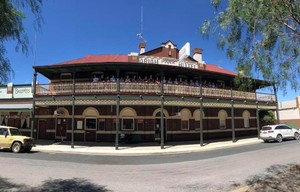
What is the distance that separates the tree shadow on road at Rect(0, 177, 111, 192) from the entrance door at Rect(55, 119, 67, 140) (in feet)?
55.1

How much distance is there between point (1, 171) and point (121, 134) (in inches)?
547

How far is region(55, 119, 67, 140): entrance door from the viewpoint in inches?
1017

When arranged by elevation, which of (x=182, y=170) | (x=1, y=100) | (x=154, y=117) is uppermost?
(x=1, y=100)

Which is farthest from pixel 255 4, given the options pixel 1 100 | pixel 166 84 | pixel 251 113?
pixel 251 113

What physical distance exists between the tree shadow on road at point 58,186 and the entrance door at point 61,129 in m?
16.8

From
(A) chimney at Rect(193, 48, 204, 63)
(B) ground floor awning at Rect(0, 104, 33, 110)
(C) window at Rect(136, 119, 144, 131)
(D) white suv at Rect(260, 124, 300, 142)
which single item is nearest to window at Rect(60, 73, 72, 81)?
(B) ground floor awning at Rect(0, 104, 33, 110)

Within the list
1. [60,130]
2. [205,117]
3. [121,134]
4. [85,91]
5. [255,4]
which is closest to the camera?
[255,4]

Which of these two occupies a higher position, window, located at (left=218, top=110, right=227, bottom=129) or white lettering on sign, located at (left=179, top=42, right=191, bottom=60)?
white lettering on sign, located at (left=179, top=42, right=191, bottom=60)

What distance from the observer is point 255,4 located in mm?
7109

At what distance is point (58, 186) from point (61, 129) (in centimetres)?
1820

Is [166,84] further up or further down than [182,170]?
further up

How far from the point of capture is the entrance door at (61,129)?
1017 inches

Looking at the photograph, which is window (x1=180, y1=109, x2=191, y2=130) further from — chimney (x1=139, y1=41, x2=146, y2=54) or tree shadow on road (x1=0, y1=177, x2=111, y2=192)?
tree shadow on road (x1=0, y1=177, x2=111, y2=192)

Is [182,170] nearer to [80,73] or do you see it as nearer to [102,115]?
[102,115]
